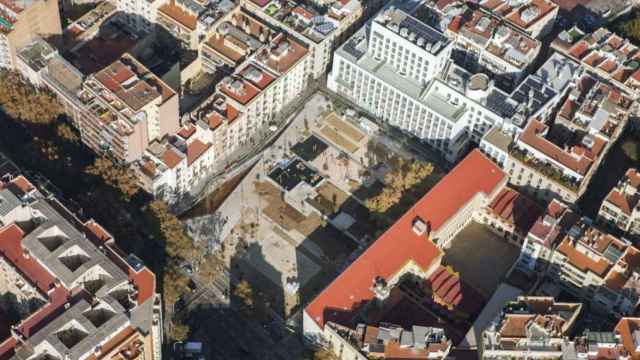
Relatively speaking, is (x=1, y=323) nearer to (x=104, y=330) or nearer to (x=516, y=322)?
(x=104, y=330)

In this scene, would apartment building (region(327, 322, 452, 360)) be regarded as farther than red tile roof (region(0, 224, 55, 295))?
Yes

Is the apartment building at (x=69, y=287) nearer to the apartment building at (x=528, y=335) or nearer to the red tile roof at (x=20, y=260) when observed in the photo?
the red tile roof at (x=20, y=260)

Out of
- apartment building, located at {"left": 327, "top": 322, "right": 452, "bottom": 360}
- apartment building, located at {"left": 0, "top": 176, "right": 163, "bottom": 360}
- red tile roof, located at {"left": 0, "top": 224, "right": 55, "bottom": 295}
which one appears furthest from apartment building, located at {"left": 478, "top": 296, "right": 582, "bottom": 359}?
red tile roof, located at {"left": 0, "top": 224, "right": 55, "bottom": 295}

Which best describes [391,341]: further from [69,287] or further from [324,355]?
[69,287]

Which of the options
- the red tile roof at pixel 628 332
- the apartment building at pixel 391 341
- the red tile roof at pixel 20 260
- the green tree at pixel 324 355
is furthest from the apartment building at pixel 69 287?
the red tile roof at pixel 628 332

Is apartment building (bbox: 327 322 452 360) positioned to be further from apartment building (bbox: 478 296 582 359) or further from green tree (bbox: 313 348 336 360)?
apartment building (bbox: 478 296 582 359)
